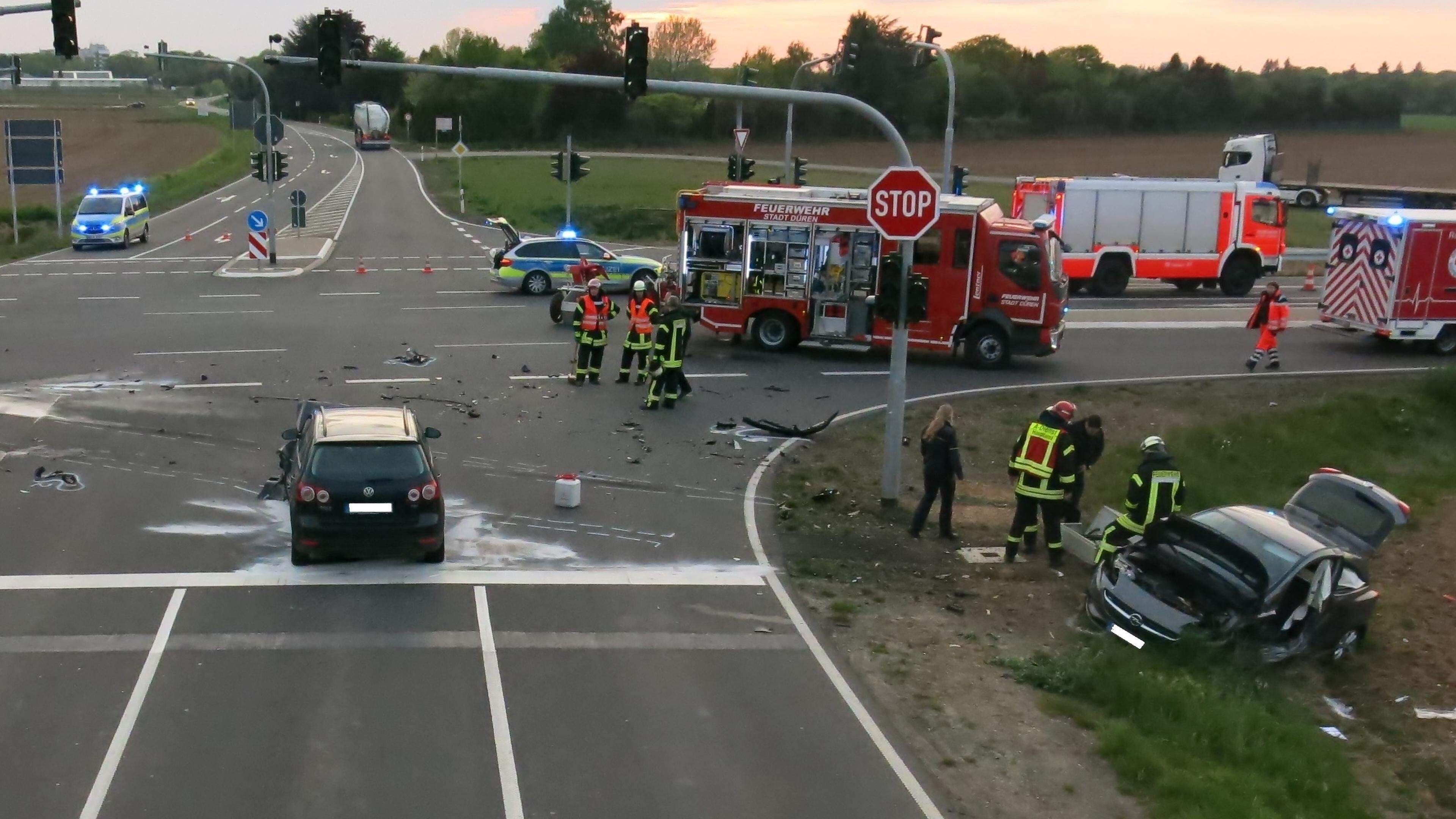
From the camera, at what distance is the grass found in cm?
4953

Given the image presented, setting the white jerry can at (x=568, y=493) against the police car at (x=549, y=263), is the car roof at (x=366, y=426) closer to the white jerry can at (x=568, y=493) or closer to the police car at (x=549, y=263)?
the white jerry can at (x=568, y=493)

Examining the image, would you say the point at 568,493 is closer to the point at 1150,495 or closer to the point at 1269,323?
the point at 1150,495

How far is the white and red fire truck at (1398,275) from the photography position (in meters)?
25.0

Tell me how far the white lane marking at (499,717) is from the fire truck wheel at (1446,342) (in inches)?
841

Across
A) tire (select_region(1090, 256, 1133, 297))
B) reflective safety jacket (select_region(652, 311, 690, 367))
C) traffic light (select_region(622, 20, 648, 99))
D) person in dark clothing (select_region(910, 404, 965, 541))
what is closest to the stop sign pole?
person in dark clothing (select_region(910, 404, 965, 541))

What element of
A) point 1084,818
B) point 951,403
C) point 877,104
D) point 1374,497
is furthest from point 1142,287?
point 877,104

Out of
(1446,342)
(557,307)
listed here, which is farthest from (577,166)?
(1446,342)

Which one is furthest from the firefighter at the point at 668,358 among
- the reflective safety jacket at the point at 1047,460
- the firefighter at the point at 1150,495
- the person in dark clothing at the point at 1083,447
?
the firefighter at the point at 1150,495

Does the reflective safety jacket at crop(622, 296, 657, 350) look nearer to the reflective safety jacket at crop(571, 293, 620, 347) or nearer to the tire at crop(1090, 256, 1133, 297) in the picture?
the reflective safety jacket at crop(571, 293, 620, 347)

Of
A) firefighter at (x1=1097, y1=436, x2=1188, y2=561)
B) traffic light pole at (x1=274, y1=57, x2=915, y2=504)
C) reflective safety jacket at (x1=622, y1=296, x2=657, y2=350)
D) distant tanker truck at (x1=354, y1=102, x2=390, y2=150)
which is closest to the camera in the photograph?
firefighter at (x1=1097, y1=436, x2=1188, y2=561)

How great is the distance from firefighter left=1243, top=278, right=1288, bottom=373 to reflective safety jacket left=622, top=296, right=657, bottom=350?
422 inches

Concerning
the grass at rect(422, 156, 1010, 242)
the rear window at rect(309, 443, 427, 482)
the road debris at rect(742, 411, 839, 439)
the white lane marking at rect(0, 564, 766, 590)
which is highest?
the grass at rect(422, 156, 1010, 242)

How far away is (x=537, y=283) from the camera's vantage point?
31.8 metres

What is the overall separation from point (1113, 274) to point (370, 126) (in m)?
73.2
